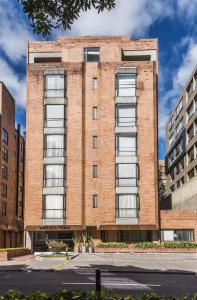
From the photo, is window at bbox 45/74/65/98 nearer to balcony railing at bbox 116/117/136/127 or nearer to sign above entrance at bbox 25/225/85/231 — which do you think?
balcony railing at bbox 116/117/136/127

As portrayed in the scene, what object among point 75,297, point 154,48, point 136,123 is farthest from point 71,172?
point 75,297

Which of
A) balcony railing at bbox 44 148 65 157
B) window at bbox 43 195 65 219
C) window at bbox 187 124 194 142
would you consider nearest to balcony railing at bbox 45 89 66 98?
balcony railing at bbox 44 148 65 157

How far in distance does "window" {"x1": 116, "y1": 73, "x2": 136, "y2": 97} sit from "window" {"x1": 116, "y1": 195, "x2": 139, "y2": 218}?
12500 mm

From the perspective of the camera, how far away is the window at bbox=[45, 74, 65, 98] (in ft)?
188

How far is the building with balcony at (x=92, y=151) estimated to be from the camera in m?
54.6

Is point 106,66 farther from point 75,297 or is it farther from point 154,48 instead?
point 75,297

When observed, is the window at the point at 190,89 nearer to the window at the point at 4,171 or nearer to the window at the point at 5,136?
the window at the point at 5,136

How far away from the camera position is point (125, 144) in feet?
184

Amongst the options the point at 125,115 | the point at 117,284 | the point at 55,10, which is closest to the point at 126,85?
the point at 125,115

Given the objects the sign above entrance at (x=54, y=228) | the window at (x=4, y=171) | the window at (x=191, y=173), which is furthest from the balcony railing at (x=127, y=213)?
the window at (x=4, y=171)

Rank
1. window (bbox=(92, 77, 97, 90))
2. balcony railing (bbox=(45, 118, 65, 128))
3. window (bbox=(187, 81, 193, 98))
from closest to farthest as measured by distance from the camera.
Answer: balcony railing (bbox=(45, 118, 65, 128)) < window (bbox=(92, 77, 97, 90)) < window (bbox=(187, 81, 193, 98))

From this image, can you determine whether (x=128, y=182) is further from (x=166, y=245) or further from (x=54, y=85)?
(x=54, y=85)

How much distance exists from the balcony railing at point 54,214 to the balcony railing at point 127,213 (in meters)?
6.42

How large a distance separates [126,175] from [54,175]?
852 cm
